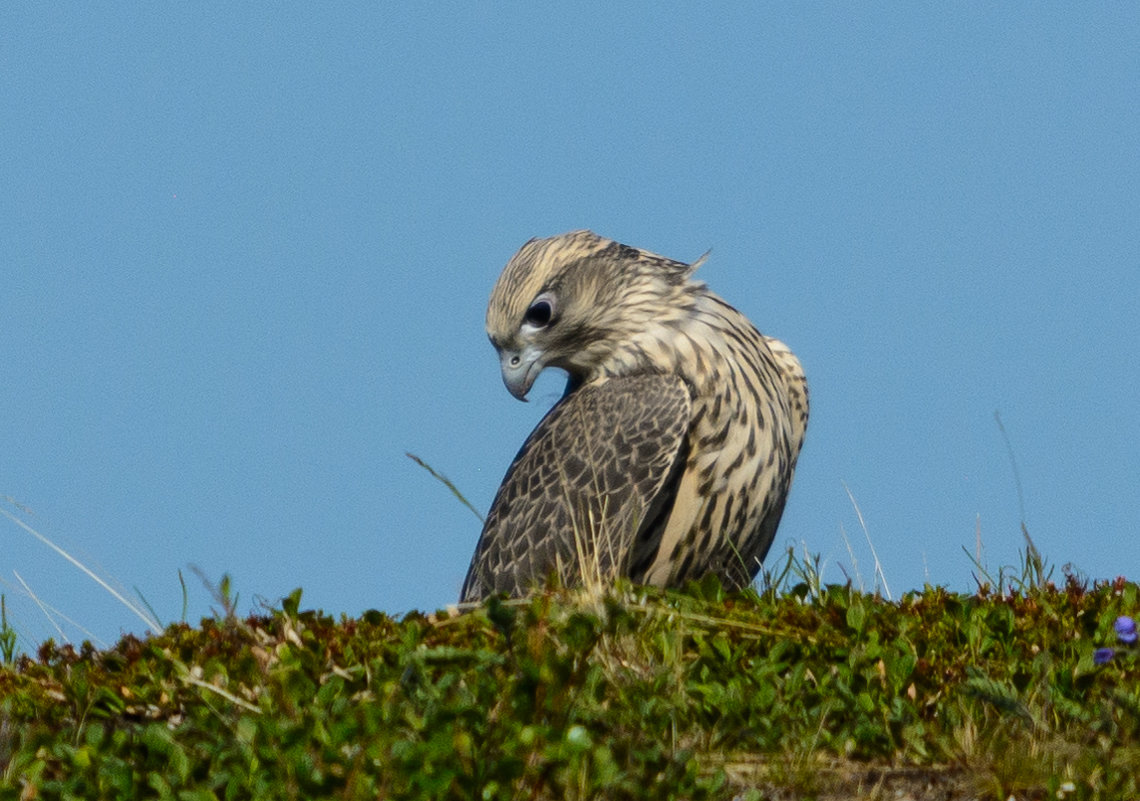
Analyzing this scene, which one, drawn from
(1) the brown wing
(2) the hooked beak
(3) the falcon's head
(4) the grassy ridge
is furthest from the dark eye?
(4) the grassy ridge

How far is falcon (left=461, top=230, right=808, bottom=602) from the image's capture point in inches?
270

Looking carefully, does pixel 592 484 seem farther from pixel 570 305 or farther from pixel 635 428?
pixel 570 305

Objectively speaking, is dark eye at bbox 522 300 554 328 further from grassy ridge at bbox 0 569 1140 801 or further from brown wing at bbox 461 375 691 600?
grassy ridge at bbox 0 569 1140 801

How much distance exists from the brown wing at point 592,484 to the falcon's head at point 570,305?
264mm

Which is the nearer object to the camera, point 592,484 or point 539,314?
point 592,484

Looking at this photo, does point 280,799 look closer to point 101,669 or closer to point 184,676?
point 184,676

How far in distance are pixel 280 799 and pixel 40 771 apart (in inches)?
33.3

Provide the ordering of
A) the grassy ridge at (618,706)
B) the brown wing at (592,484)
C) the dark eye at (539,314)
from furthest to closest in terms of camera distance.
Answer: the dark eye at (539,314)
the brown wing at (592,484)
the grassy ridge at (618,706)

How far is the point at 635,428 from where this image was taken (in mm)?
6828

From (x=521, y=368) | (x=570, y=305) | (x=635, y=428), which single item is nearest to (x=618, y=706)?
(x=635, y=428)

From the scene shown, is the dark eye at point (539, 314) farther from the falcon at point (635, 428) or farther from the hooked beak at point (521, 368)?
the hooked beak at point (521, 368)

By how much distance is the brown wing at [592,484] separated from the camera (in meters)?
6.77

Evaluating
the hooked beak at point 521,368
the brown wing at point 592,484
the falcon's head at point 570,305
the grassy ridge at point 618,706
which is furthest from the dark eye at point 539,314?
the grassy ridge at point 618,706

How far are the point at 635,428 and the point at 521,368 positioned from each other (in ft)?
2.56
